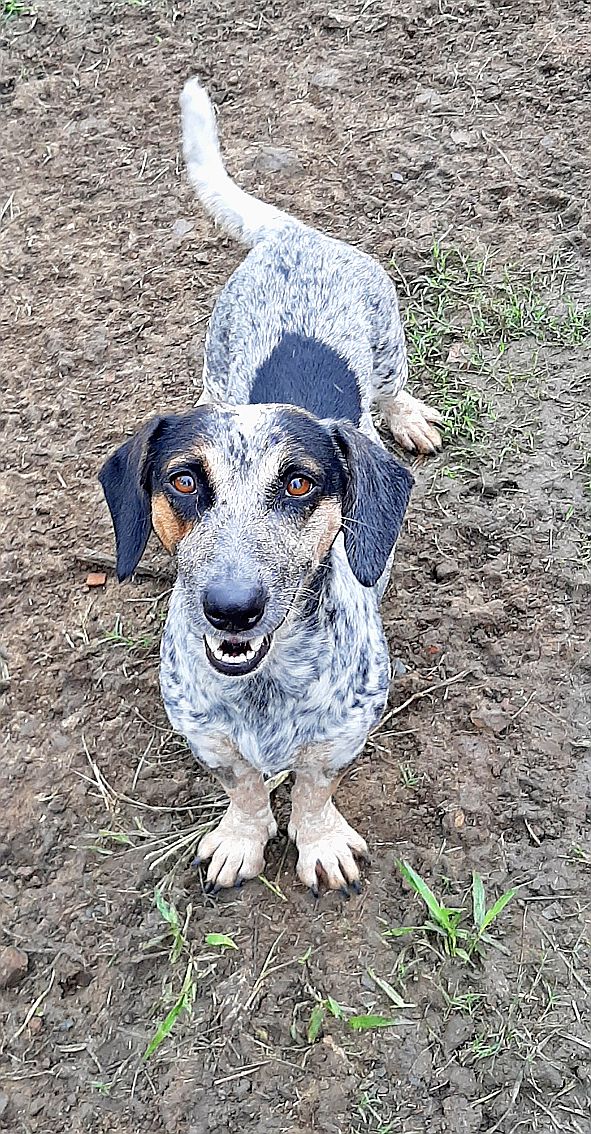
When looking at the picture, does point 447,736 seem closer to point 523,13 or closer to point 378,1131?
point 378,1131

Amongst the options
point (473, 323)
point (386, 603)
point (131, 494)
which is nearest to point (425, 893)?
point (386, 603)

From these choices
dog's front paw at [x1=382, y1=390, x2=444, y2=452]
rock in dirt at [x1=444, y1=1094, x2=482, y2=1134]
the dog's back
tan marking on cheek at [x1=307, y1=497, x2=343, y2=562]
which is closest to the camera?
tan marking on cheek at [x1=307, y1=497, x2=343, y2=562]

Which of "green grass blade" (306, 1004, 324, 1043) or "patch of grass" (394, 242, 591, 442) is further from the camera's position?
"patch of grass" (394, 242, 591, 442)

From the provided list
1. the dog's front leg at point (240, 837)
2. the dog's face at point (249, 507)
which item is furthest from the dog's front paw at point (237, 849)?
the dog's face at point (249, 507)

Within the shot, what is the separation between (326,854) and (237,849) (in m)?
0.31

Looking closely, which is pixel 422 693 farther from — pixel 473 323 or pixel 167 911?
pixel 473 323

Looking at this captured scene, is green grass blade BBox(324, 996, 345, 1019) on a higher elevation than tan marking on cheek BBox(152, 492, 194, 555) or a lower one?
lower

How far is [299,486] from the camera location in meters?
2.92

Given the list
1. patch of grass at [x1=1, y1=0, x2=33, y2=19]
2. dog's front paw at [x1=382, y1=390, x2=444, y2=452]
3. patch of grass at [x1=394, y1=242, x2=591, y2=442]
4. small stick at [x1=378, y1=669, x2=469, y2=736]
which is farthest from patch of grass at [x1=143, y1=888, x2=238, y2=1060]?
patch of grass at [x1=1, y1=0, x2=33, y2=19]

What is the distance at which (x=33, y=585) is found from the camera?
470 cm

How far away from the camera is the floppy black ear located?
120 inches

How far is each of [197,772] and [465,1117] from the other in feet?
4.91

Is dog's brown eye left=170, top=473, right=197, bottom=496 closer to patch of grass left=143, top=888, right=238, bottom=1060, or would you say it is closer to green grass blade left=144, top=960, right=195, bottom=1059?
patch of grass left=143, top=888, right=238, bottom=1060

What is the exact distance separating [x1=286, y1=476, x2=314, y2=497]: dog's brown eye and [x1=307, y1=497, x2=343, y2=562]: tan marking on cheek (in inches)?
2.8
